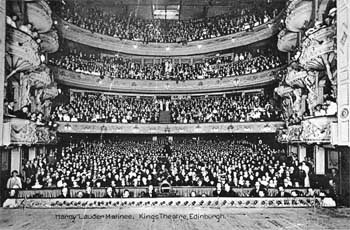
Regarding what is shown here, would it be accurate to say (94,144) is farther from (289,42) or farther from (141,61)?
(289,42)

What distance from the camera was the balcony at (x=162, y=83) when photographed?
64.2 ft

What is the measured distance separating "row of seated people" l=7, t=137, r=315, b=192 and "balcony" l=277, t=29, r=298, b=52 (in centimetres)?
480

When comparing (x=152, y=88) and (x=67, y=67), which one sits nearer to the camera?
(x=67, y=67)

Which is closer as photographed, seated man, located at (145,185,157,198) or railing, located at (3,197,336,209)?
railing, located at (3,197,336,209)

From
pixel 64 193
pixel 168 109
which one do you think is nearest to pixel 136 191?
pixel 64 193

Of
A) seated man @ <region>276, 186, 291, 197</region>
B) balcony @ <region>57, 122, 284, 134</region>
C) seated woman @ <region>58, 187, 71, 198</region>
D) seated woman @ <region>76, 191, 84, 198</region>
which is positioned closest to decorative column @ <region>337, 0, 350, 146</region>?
seated man @ <region>276, 186, 291, 197</region>

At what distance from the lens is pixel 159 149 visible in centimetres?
2036

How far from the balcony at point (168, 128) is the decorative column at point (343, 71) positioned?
28.7 feet

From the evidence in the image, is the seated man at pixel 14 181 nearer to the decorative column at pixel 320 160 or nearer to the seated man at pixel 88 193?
the seated man at pixel 88 193

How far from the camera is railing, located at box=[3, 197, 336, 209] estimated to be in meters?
9.70

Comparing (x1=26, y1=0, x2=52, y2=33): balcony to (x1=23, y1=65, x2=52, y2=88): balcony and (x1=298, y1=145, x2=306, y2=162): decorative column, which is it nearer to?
(x1=23, y1=65, x2=52, y2=88): balcony

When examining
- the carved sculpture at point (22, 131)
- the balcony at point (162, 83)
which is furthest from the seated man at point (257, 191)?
the balcony at point (162, 83)

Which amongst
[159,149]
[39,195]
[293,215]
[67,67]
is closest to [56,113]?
[67,67]

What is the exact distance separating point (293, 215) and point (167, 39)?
1675cm
